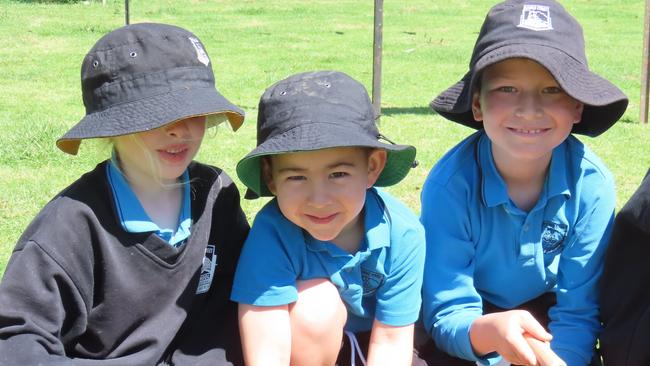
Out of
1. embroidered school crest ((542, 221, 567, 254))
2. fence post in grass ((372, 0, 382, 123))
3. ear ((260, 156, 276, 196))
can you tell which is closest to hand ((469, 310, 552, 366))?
embroidered school crest ((542, 221, 567, 254))

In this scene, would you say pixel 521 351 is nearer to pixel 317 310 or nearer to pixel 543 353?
pixel 543 353

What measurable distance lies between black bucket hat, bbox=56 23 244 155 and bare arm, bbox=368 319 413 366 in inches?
30.8

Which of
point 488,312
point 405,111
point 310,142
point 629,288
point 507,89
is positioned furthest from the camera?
point 405,111

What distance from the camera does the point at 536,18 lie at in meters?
2.78

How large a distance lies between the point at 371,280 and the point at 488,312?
51 cm

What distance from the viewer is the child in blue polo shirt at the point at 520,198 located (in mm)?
2758

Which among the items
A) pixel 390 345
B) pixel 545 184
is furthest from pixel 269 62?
pixel 390 345

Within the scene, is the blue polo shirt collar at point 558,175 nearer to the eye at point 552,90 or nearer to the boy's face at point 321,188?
the eye at point 552,90

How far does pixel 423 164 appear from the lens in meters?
6.27

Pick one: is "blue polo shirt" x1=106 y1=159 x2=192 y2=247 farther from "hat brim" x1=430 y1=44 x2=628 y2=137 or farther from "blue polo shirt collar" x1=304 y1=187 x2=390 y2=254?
"hat brim" x1=430 y1=44 x2=628 y2=137

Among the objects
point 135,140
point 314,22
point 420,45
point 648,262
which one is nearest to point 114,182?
point 135,140

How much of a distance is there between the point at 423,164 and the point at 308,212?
374 centimetres

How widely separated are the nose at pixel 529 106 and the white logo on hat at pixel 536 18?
0.66 ft

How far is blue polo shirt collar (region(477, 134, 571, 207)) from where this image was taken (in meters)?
2.86
